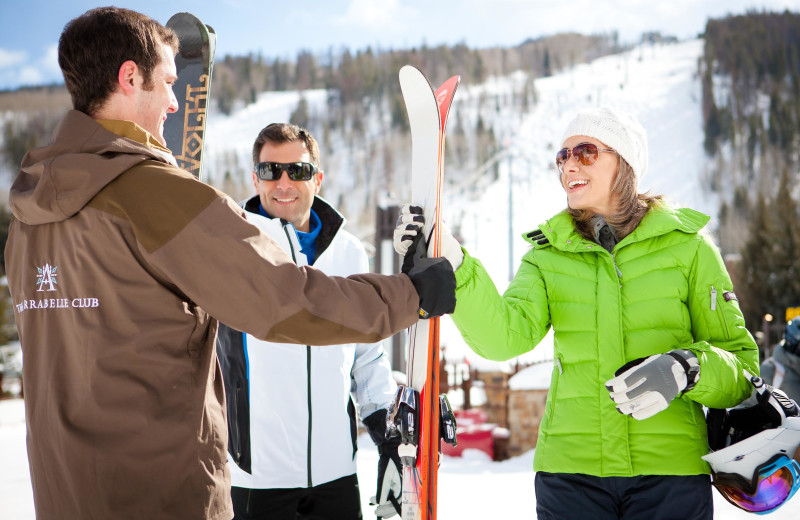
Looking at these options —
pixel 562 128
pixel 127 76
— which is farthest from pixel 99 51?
pixel 562 128

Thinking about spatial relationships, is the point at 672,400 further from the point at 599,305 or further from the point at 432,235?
the point at 432,235

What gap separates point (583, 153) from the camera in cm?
206

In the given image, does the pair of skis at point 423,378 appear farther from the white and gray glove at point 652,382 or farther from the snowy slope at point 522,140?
the snowy slope at point 522,140

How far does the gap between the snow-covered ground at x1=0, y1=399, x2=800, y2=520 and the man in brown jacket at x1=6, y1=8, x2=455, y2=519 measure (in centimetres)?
335

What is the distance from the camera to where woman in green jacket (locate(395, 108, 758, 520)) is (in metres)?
1.77

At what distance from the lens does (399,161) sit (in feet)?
285

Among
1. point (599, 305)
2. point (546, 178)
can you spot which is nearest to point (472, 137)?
point (546, 178)

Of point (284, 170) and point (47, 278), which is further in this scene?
point (284, 170)

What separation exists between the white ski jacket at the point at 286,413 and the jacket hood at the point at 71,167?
1.08 metres

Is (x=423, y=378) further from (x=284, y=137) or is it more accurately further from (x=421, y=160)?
(x=284, y=137)

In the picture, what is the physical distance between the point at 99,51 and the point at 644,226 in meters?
1.46

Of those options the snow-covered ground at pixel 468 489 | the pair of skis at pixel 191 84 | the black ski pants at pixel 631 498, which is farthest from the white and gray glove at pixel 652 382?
the snow-covered ground at pixel 468 489

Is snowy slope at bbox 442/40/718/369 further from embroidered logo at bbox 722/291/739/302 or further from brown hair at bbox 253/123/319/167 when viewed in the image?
embroidered logo at bbox 722/291/739/302

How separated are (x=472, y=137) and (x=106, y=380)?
277 ft
